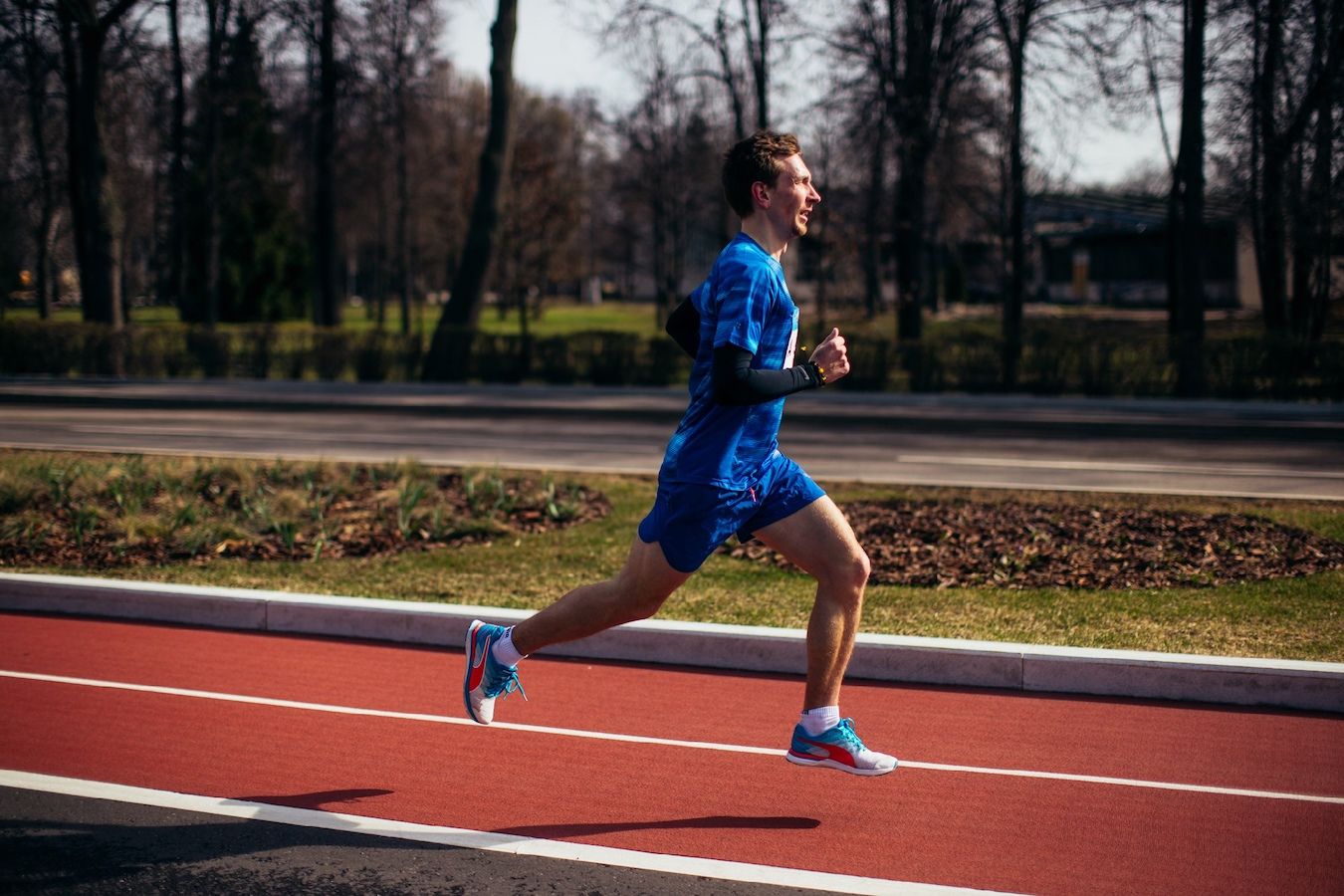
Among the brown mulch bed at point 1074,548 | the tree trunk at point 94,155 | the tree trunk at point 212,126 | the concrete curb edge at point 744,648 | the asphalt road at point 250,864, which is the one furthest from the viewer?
the tree trunk at point 212,126

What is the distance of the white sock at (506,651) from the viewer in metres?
4.79

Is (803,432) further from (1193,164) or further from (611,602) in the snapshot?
(611,602)

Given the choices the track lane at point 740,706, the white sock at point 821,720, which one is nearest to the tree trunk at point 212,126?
the track lane at point 740,706

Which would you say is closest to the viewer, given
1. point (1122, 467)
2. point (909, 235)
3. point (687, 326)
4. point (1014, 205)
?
point (687, 326)

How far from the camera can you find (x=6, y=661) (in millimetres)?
6309

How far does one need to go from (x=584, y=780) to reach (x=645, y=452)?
10674mm

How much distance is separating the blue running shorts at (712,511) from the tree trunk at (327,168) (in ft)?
98.4

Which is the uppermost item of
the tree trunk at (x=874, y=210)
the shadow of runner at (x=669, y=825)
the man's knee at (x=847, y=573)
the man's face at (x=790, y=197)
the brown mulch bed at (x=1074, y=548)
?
the tree trunk at (x=874, y=210)

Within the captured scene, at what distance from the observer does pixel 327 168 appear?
3675cm

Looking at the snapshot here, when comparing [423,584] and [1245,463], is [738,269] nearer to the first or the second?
[423,584]

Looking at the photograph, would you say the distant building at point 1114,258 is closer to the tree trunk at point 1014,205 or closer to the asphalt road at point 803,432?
the tree trunk at point 1014,205

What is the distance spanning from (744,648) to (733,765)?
1.38 metres

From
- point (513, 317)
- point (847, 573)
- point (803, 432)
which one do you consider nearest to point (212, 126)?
point (803, 432)

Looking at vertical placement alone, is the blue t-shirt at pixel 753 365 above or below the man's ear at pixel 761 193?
below
